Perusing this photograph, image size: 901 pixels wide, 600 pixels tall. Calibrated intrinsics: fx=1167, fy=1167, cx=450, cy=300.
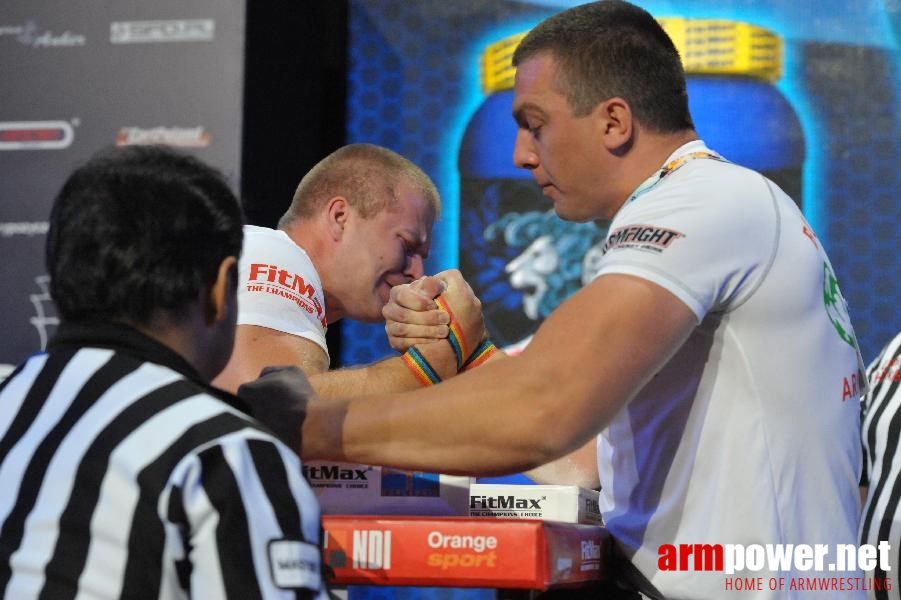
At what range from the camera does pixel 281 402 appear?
1381mm

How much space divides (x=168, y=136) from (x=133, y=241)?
2511mm

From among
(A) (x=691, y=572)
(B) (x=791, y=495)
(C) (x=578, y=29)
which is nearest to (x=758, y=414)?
(B) (x=791, y=495)

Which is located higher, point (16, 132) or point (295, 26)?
point (295, 26)

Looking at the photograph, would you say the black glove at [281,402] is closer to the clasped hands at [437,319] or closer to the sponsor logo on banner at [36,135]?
the clasped hands at [437,319]

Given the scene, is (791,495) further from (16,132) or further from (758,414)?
(16,132)

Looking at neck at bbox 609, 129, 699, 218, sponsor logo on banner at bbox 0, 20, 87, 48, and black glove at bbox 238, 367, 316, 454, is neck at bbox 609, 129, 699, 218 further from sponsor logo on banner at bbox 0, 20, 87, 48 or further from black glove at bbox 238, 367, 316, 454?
sponsor logo on banner at bbox 0, 20, 87, 48

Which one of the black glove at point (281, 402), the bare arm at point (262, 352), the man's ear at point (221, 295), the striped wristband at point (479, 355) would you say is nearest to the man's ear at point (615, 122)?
the striped wristband at point (479, 355)

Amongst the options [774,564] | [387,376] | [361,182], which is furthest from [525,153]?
[361,182]

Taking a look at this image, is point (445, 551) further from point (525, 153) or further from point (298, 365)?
point (298, 365)

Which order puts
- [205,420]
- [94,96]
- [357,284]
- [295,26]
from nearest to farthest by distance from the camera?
[205,420]
[357,284]
[94,96]
[295,26]

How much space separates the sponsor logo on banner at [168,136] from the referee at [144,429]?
2339 millimetres

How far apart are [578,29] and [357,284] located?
1494mm

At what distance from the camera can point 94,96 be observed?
3.57m

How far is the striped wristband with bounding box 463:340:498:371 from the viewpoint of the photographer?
202 cm
